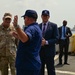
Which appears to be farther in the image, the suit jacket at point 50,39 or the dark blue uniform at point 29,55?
the suit jacket at point 50,39

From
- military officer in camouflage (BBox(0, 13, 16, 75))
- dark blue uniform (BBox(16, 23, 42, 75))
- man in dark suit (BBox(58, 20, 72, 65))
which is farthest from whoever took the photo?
man in dark suit (BBox(58, 20, 72, 65))

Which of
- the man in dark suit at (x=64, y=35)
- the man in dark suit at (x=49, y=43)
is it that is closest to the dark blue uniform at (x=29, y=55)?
the man in dark suit at (x=49, y=43)

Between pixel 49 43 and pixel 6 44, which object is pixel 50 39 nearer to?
pixel 49 43

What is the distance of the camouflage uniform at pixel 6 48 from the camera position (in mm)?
7090

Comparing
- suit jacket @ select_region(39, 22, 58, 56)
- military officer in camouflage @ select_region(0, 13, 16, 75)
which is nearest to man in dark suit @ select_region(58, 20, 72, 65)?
suit jacket @ select_region(39, 22, 58, 56)

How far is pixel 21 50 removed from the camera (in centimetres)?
513

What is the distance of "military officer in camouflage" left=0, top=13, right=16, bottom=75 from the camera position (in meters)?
7.09

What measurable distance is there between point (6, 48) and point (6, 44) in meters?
0.09

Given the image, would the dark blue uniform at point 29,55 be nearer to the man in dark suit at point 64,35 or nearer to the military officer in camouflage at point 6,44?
the military officer in camouflage at point 6,44

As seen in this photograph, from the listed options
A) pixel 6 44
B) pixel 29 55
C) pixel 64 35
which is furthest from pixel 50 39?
pixel 64 35

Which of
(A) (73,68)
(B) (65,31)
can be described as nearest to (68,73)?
(A) (73,68)

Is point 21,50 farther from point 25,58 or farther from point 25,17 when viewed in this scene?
point 25,17

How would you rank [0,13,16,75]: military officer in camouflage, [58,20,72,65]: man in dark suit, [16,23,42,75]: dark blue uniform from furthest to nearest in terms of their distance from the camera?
[58,20,72,65]: man in dark suit
[0,13,16,75]: military officer in camouflage
[16,23,42,75]: dark blue uniform

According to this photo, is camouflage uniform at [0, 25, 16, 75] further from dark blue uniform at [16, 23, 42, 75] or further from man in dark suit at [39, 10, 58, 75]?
dark blue uniform at [16, 23, 42, 75]
